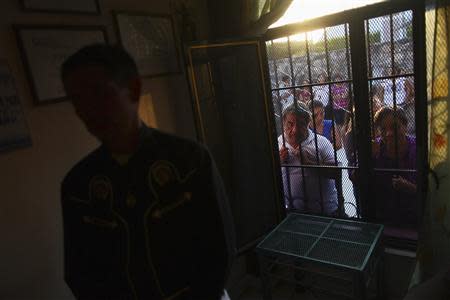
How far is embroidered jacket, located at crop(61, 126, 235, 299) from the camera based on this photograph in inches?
33.7

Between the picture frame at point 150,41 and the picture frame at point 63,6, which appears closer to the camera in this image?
the picture frame at point 63,6

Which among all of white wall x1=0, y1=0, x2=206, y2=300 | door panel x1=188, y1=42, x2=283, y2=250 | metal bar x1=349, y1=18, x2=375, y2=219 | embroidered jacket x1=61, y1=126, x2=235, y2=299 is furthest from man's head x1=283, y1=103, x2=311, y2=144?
embroidered jacket x1=61, y1=126, x2=235, y2=299

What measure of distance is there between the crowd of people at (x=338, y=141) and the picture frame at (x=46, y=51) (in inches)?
51.4

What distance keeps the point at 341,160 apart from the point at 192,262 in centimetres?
150

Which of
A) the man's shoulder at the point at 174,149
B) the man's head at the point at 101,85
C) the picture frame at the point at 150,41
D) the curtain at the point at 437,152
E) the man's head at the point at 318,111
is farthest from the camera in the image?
the man's head at the point at 318,111

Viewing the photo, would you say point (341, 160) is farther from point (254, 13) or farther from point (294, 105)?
point (254, 13)

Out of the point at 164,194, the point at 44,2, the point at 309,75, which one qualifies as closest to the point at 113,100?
the point at 164,194

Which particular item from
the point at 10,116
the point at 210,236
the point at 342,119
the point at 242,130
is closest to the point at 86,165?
the point at 210,236

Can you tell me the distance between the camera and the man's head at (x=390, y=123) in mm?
1800

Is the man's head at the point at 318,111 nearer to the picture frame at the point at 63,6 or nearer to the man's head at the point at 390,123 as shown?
the man's head at the point at 390,123

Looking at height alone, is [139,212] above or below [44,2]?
below

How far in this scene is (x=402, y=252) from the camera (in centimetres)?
197

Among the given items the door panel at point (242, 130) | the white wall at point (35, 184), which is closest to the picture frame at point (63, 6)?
the white wall at point (35, 184)

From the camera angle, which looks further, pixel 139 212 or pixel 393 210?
pixel 393 210
